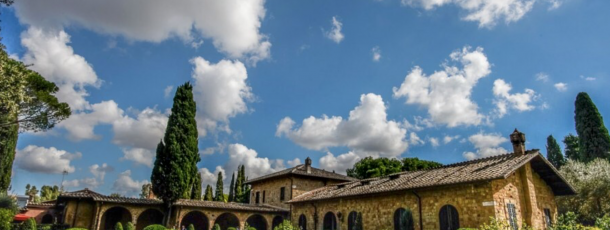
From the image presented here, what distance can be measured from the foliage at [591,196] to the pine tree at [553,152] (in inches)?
866

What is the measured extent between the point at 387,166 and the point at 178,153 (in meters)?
24.6

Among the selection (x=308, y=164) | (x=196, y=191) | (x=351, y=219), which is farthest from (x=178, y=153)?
(x=196, y=191)

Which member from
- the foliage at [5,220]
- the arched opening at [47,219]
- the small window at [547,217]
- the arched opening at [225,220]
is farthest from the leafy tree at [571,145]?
the arched opening at [47,219]

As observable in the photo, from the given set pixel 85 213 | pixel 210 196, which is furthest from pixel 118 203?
pixel 210 196

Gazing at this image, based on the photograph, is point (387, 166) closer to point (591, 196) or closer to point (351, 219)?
point (591, 196)

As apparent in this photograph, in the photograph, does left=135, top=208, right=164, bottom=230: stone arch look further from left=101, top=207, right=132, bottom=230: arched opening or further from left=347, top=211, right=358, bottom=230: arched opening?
left=347, top=211, right=358, bottom=230: arched opening

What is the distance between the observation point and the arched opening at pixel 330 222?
21.0m

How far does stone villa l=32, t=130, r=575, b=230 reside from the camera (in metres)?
13.9

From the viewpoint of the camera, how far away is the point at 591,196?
21469 millimetres

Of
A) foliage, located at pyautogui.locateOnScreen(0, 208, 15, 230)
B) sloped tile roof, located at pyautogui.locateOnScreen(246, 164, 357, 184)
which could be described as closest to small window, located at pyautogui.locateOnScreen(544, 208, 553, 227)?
sloped tile roof, located at pyautogui.locateOnScreen(246, 164, 357, 184)

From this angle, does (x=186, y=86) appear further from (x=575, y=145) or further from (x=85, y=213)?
(x=575, y=145)

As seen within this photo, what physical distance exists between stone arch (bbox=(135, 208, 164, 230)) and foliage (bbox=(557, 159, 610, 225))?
1115 inches

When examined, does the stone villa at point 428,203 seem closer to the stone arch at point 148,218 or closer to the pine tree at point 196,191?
the stone arch at point 148,218

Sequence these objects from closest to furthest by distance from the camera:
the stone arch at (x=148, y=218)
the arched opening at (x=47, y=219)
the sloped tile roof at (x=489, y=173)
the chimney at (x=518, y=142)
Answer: the sloped tile roof at (x=489, y=173)
the chimney at (x=518, y=142)
the stone arch at (x=148, y=218)
the arched opening at (x=47, y=219)
